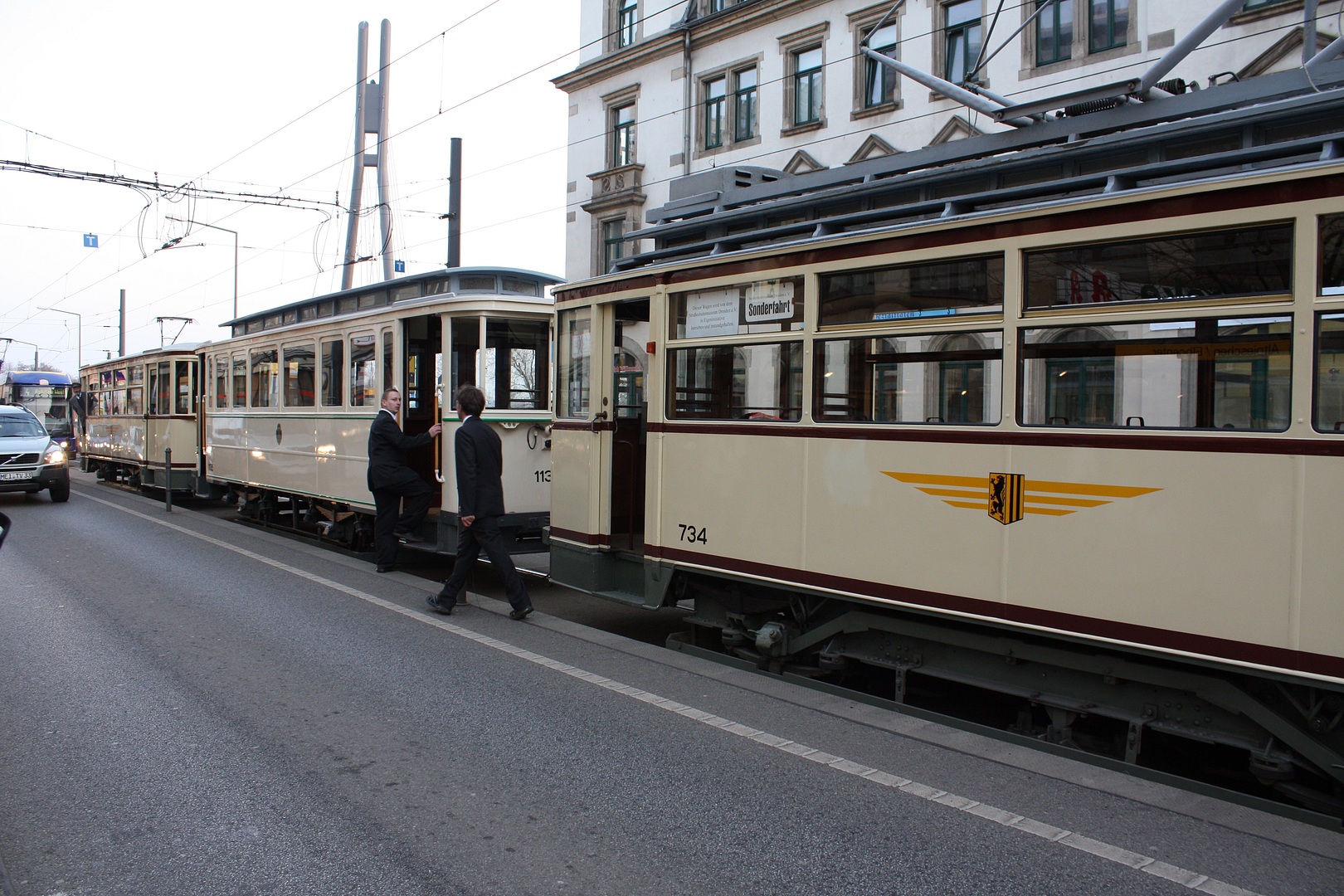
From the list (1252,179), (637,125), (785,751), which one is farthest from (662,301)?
(637,125)

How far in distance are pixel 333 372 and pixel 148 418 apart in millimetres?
9879

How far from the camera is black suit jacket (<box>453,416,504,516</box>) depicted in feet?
26.7

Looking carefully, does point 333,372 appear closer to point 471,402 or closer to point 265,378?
point 265,378

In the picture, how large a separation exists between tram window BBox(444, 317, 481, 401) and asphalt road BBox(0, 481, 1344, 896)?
149 inches

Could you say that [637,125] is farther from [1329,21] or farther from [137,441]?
[1329,21]

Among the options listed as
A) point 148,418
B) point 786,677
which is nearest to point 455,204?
point 148,418

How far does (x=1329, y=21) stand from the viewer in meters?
13.7

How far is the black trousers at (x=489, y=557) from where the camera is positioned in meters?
8.20

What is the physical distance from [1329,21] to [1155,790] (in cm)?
1381

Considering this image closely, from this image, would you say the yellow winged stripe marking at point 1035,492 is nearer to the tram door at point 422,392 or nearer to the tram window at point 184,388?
the tram door at point 422,392

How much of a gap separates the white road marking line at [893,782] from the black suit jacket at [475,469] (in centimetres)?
99

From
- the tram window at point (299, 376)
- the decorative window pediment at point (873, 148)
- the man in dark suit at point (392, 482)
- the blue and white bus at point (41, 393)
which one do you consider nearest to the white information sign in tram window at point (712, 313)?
the man in dark suit at point (392, 482)

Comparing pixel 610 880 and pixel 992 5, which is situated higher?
pixel 992 5

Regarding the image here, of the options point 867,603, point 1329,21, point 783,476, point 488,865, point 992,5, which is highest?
point 992,5
